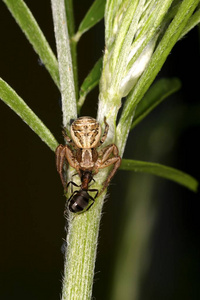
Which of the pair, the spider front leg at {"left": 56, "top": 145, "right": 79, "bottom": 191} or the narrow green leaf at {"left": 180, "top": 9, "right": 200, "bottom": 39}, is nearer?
the narrow green leaf at {"left": 180, "top": 9, "right": 200, "bottom": 39}

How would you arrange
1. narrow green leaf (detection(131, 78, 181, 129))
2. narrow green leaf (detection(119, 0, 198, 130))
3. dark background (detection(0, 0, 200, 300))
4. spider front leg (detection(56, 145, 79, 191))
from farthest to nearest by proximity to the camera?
A: 1. dark background (detection(0, 0, 200, 300))
2. narrow green leaf (detection(131, 78, 181, 129))
3. spider front leg (detection(56, 145, 79, 191))
4. narrow green leaf (detection(119, 0, 198, 130))

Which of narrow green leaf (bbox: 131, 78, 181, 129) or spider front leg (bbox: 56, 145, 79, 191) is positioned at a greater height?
narrow green leaf (bbox: 131, 78, 181, 129)

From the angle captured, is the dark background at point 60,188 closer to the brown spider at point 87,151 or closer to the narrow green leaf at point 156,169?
the narrow green leaf at point 156,169

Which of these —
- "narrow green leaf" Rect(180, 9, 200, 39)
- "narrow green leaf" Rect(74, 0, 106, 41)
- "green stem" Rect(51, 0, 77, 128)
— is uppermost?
"narrow green leaf" Rect(74, 0, 106, 41)

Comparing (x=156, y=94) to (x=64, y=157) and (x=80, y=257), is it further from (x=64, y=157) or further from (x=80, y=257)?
(x=80, y=257)

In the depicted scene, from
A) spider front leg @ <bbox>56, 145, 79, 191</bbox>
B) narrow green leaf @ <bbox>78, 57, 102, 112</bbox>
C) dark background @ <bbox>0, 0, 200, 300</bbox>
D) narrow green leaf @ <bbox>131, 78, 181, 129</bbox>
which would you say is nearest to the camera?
spider front leg @ <bbox>56, 145, 79, 191</bbox>

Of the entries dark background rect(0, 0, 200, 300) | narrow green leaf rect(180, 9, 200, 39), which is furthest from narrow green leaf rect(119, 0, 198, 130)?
dark background rect(0, 0, 200, 300)

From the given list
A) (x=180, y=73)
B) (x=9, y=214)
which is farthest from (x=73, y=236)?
(x=9, y=214)

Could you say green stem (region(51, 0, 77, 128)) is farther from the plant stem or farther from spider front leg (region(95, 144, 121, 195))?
the plant stem

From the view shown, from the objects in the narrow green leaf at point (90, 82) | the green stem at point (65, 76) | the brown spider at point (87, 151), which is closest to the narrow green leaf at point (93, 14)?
the narrow green leaf at point (90, 82)
